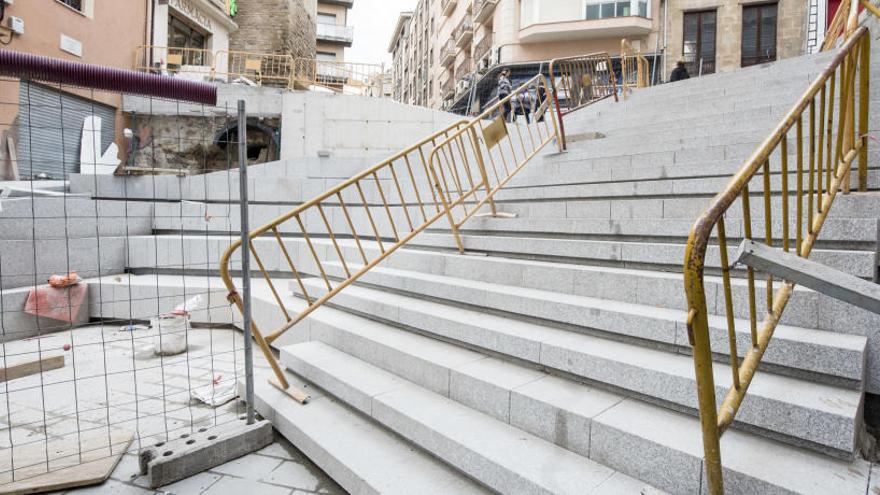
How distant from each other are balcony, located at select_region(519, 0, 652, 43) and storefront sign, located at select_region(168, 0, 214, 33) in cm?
1455

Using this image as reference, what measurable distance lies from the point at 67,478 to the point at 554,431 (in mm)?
2934

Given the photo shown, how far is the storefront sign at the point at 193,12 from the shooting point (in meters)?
17.0

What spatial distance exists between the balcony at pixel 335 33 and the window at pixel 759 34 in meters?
29.5

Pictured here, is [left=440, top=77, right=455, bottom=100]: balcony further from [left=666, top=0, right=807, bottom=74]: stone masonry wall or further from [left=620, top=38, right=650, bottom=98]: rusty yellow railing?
[left=620, top=38, right=650, bottom=98]: rusty yellow railing

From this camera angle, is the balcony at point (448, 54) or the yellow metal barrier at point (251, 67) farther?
the balcony at point (448, 54)

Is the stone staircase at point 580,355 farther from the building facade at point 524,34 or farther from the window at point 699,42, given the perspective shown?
the window at point 699,42

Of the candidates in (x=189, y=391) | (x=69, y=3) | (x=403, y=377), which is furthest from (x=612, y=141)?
(x=69, y=3)

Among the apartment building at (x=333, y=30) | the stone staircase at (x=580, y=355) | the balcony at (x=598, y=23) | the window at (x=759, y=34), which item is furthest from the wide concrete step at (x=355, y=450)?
the apartment building at (x=333, y=30)

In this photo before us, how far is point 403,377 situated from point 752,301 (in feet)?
7.73

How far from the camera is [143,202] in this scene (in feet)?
27.5

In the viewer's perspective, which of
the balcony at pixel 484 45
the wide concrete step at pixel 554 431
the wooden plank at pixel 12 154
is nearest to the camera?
the wide concrete step at pixel 554 431

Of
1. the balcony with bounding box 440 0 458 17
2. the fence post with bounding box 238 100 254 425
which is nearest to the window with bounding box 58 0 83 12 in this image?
the fence post with bounding box 238 100 254 425

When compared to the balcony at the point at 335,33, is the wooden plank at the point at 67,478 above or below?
below

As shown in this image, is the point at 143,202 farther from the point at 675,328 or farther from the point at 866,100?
the point at 866,100
